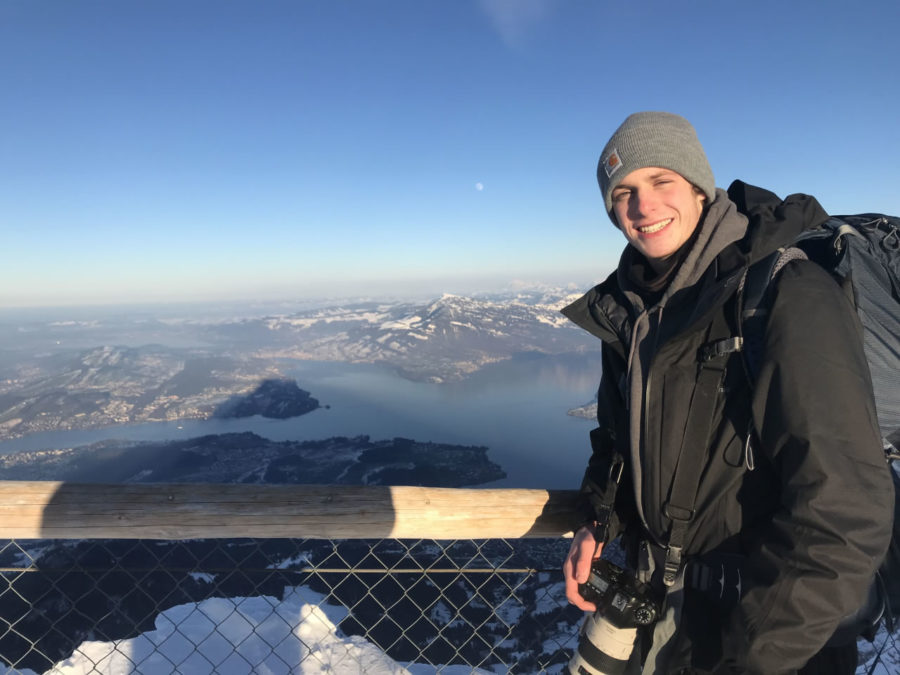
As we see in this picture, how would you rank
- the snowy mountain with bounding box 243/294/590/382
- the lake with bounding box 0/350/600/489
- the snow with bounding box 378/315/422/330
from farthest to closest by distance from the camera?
the snow with bounding box 378/315/422/330, the snowy mountain with bounding box 243/294/590/382, the lake with bounding box 0/350/600/489

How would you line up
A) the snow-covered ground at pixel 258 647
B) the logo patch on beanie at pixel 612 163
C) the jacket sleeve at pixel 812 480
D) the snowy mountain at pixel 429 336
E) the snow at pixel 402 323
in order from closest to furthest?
the jacket sleeve at pixel 812 480, the logo patch on beanie at pixel 612 163, the snow-covered ground at pixel 258 647, the snowy mountain at pixel 429 336, the snow at pixel 402 323

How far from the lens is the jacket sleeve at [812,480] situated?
111 cm

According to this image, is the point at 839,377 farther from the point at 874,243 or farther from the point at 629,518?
the point at 629,518

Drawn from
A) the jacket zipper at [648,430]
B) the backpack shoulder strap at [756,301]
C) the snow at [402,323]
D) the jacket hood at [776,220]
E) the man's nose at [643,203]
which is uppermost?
the man's nose at [643,203]

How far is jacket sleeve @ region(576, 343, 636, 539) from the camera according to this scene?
182 centimetres

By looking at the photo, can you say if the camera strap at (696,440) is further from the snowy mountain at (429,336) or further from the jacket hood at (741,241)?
the snowy mountain at (429,336)

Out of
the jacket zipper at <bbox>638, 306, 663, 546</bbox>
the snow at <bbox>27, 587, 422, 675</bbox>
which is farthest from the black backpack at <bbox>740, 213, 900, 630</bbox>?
the snow at <bbox>27, 587, 422, 675</bbox>

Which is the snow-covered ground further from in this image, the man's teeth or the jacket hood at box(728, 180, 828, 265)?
the jacket hood at box(728, 180, 828, 265)

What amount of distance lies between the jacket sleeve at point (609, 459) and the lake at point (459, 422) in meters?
30.1

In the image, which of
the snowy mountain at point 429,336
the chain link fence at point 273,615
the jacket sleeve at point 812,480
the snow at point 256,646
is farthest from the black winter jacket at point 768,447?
the snowy mountain at point 429,336

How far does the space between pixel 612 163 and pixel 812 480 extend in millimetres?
1290

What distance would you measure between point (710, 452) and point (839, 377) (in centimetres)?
41

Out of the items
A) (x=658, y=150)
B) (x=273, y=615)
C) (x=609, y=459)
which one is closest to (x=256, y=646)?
(x=273, y=615)

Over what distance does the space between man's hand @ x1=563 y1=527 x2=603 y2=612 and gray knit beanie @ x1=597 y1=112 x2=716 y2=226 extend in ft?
4.61
